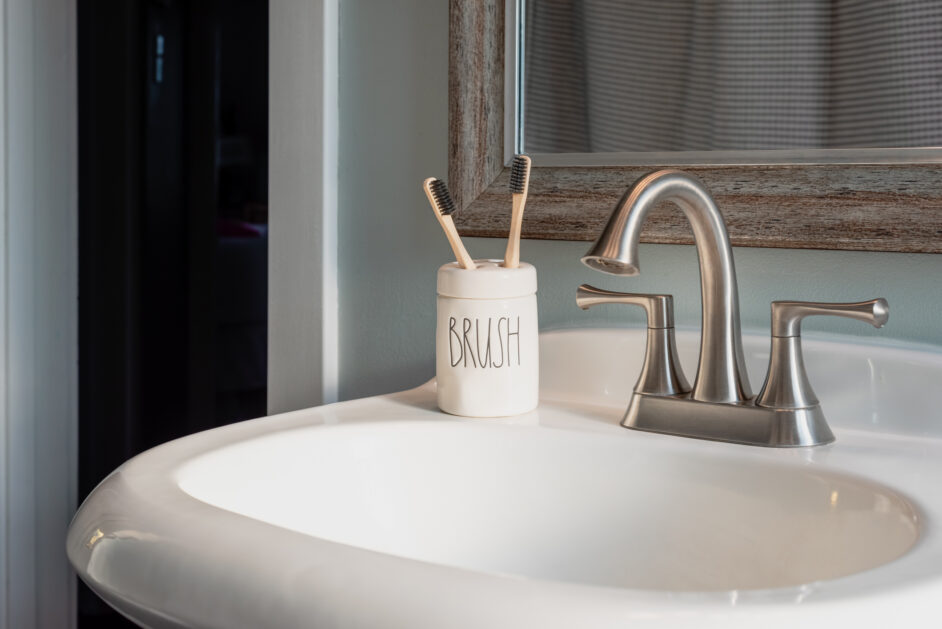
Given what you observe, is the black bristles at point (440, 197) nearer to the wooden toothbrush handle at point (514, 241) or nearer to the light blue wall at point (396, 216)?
the wooden toothbrush handle at point (514, 241)

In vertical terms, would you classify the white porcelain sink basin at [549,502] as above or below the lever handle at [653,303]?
below

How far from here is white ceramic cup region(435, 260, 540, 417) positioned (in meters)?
0.65

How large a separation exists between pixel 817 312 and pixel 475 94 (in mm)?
376

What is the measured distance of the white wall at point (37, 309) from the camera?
3.67 feet

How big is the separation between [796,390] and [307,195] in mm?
522

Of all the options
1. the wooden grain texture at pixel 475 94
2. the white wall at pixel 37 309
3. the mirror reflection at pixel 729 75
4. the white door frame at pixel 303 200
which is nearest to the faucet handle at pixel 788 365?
the mirror reflection at pixel 729 75

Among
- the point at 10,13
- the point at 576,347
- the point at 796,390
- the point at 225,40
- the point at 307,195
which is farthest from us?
the point at 225,40

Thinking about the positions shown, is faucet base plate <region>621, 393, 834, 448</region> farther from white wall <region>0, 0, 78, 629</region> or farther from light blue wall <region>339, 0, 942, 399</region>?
white wall <region>0, 0, 78, 629</region>

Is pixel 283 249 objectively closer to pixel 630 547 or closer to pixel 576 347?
pixel 576 347

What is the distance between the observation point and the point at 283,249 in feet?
2.97

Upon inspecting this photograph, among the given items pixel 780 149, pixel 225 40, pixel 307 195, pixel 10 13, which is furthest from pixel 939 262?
pixel 225 40

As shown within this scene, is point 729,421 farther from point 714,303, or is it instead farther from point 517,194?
point 517,194

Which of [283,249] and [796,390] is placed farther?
[283,249]

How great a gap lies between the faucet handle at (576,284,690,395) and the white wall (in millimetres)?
854
